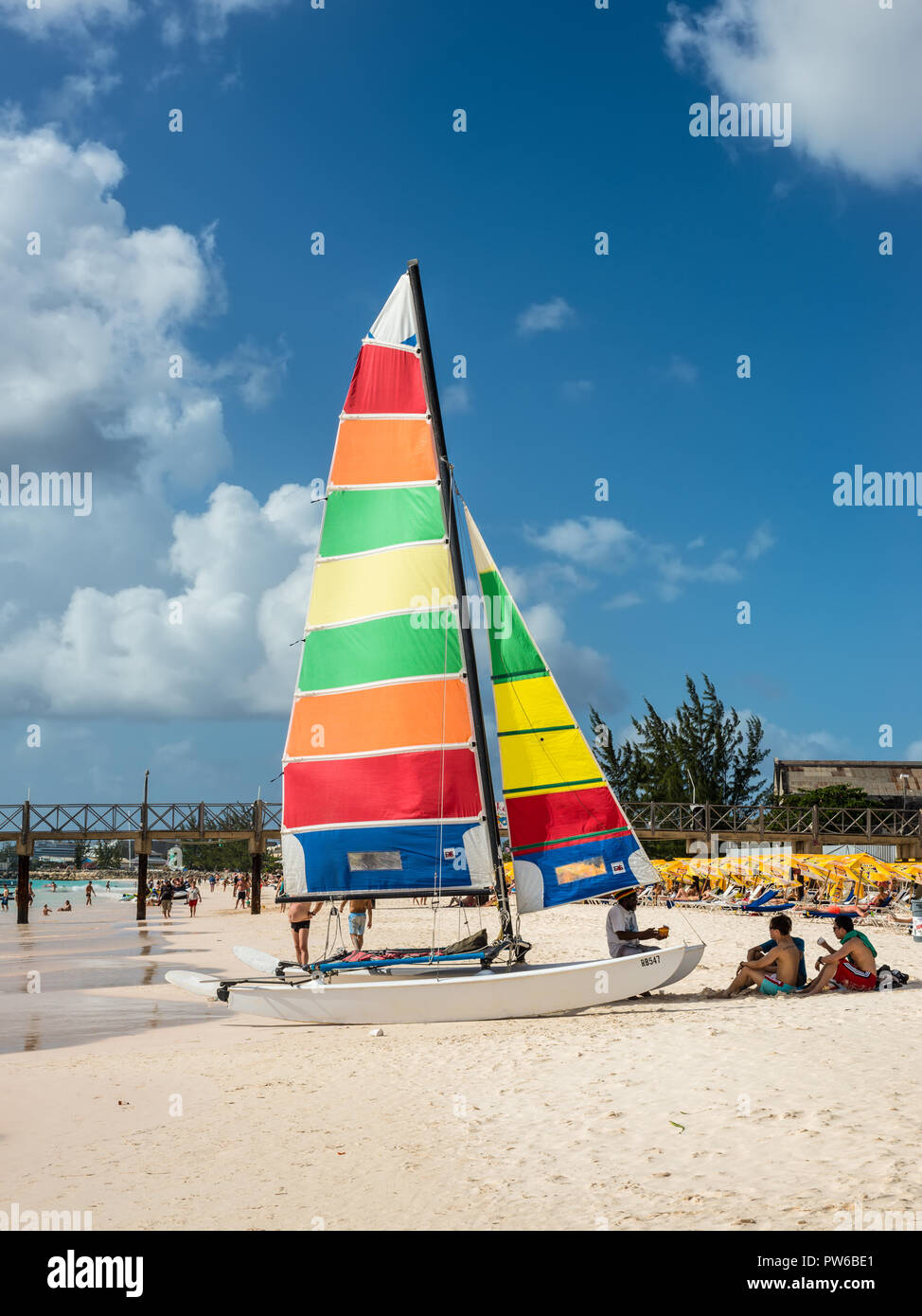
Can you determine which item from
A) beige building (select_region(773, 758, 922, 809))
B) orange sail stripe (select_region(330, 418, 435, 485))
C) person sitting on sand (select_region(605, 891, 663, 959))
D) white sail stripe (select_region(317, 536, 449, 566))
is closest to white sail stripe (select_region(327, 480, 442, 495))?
orange sail stripe (select_region(330, 418, 435, 485))

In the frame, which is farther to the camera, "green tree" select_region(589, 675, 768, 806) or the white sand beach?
"green tree" select_region(589, 675, 768, 806)

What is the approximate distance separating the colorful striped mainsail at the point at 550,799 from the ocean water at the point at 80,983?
6.11 meters

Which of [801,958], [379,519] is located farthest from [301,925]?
[801,958]

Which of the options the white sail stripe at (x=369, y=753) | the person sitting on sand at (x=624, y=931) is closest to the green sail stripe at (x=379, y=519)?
the white sail stripe at (x=369, y=753)

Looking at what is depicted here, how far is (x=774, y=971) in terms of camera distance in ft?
40.7

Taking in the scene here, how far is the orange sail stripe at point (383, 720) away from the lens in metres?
13.6

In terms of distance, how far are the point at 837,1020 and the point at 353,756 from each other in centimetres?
686

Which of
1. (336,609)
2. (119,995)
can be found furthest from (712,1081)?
(119,995)

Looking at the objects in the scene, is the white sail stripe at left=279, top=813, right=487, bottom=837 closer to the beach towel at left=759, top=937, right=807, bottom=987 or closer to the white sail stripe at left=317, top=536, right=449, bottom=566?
the white sail stripe at left=317, top=536, right=449, bottom=566

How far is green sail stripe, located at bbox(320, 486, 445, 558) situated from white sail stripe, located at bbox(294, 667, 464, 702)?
193 centimetres

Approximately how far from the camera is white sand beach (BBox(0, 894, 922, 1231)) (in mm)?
5930

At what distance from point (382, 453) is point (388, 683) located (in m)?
3.40

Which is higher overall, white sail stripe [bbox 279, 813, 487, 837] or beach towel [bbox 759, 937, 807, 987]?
white sail stripe [bbox 279, 813, 487, 837]

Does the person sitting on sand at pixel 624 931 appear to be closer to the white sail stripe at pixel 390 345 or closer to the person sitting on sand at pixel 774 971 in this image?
the person sitting on sand at pixel 774 971
